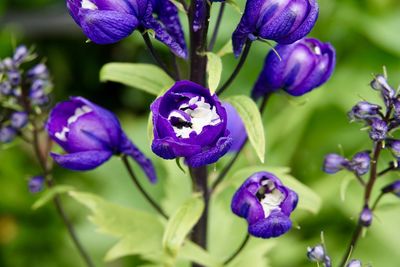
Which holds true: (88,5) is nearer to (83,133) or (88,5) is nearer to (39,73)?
(83,133)

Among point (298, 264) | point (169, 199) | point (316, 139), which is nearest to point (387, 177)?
point (316, 139)

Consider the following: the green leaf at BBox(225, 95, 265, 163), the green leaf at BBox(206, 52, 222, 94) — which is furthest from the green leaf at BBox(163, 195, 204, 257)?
the green leaf at BBox(206, 52, 222, 94)

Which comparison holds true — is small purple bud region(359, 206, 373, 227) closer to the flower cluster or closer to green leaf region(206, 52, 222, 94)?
green leaf region(206, 52, 222, 94)

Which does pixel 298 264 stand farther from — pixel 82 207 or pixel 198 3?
pixel 198 3

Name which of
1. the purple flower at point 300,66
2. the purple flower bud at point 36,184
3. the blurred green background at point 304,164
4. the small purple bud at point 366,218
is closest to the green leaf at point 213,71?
the purple flower at point 300,66

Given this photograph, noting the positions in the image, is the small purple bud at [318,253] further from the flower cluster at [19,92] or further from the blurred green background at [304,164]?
the blurred green background at [304,164]
